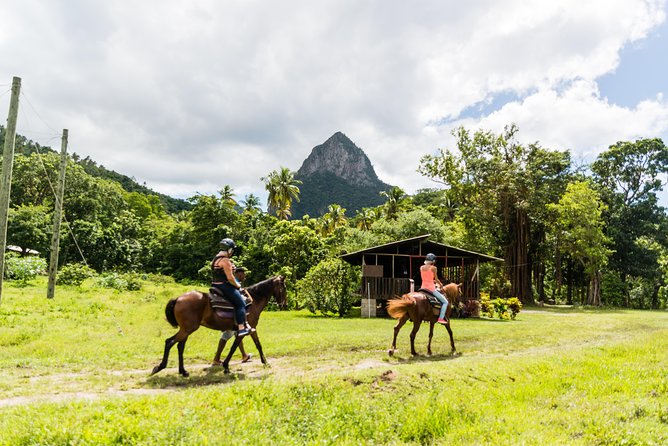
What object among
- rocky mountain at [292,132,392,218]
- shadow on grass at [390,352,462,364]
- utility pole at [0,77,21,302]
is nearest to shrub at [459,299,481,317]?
shadow on grass at [390,352,462,364]

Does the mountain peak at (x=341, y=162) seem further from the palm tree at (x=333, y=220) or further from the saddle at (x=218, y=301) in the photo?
the saddle at (x=218, y=301)

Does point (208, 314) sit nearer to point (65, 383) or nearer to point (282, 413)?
point (65, 383)

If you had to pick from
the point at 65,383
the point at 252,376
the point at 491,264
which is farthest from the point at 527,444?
the point at 491,264

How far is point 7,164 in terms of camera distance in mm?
13531

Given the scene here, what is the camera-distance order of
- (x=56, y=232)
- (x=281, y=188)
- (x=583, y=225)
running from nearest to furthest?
(x=56, y=232) < (x=583, y=225) < (x=281, y=188)

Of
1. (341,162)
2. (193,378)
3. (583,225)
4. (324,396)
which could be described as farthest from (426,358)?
(341,162)

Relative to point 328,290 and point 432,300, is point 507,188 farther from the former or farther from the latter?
point 432,300

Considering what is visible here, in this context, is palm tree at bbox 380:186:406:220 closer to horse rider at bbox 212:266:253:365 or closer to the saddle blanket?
horse rider at bbox 212:266:253:365

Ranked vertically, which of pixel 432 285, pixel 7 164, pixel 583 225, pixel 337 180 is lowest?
pixel 432 285

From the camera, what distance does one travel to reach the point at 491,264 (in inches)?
1529

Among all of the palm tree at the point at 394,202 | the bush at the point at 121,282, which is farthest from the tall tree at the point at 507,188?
the bush at the point at 121,282

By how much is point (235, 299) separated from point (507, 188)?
128ft

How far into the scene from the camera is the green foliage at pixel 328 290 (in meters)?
25.4

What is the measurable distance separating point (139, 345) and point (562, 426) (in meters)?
9.98
